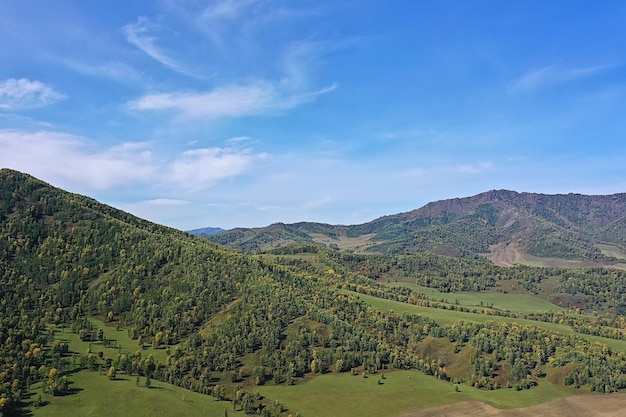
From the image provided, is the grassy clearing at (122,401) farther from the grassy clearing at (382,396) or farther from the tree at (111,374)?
the grassy clearing at (382,396)

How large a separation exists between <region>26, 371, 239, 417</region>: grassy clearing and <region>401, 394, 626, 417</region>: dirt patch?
75151 mm

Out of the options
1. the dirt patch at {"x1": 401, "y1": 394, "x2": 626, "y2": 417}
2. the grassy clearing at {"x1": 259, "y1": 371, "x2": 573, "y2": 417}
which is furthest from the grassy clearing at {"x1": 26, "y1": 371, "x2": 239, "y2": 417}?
the dirt patch at {"x1": 401, "y1": 394, "x2": 626, "y2": 417}

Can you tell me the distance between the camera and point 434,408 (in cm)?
16550

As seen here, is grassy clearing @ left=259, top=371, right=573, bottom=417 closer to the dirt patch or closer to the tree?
the dirt patch

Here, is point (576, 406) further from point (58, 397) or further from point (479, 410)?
point (58, 397)

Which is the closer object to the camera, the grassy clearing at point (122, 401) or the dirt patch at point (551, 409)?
the grassy clearing at point (122, 401)

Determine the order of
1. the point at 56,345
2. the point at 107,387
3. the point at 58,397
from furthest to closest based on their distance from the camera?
the point at 56,345 < the point at 107,387 < the point at 58,397

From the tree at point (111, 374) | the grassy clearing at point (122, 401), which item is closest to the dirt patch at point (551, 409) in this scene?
the grassy clearing at point (122, 401)

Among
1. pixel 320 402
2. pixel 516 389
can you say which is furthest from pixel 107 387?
pixel 516 389

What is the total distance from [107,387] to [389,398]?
107810 millimetres

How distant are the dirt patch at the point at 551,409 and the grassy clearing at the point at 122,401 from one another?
7515 cm

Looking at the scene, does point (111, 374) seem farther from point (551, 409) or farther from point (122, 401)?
point (551, 409)

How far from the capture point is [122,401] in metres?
159

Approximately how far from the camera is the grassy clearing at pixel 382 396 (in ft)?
546
